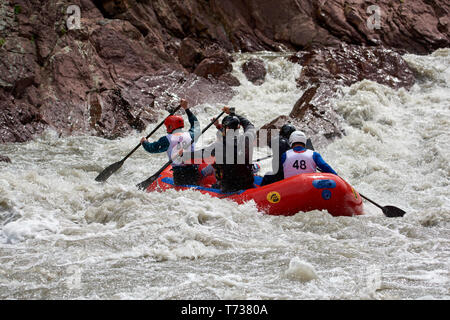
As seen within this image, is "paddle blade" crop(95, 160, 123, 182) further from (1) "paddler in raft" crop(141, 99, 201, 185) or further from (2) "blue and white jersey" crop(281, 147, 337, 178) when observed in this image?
(2) "blue and white jersey" crop(281, 147, 337, 178)

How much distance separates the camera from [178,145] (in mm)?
6273

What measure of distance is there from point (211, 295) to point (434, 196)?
15.6 feet

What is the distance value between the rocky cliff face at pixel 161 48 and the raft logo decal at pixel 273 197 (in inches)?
193

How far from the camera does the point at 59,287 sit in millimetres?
3254

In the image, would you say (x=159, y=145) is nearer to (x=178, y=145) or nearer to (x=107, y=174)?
(x=178, y=145)

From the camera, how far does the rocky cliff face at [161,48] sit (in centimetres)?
976

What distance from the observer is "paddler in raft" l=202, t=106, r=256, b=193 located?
5.59 metres

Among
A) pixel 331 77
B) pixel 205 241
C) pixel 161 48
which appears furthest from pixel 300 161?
pixel 161 48

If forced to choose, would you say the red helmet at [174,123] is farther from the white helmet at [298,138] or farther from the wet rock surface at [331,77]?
the wet rock surface at [331,77]

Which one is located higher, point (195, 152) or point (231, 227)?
point (195, 152)

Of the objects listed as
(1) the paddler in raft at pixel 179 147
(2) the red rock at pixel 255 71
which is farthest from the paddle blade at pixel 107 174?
(2) the red rock at pixel 255 71

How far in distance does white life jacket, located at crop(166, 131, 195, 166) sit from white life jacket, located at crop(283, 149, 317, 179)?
4.29ft

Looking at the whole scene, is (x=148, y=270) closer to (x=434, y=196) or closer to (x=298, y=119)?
(x=434, y=196)
